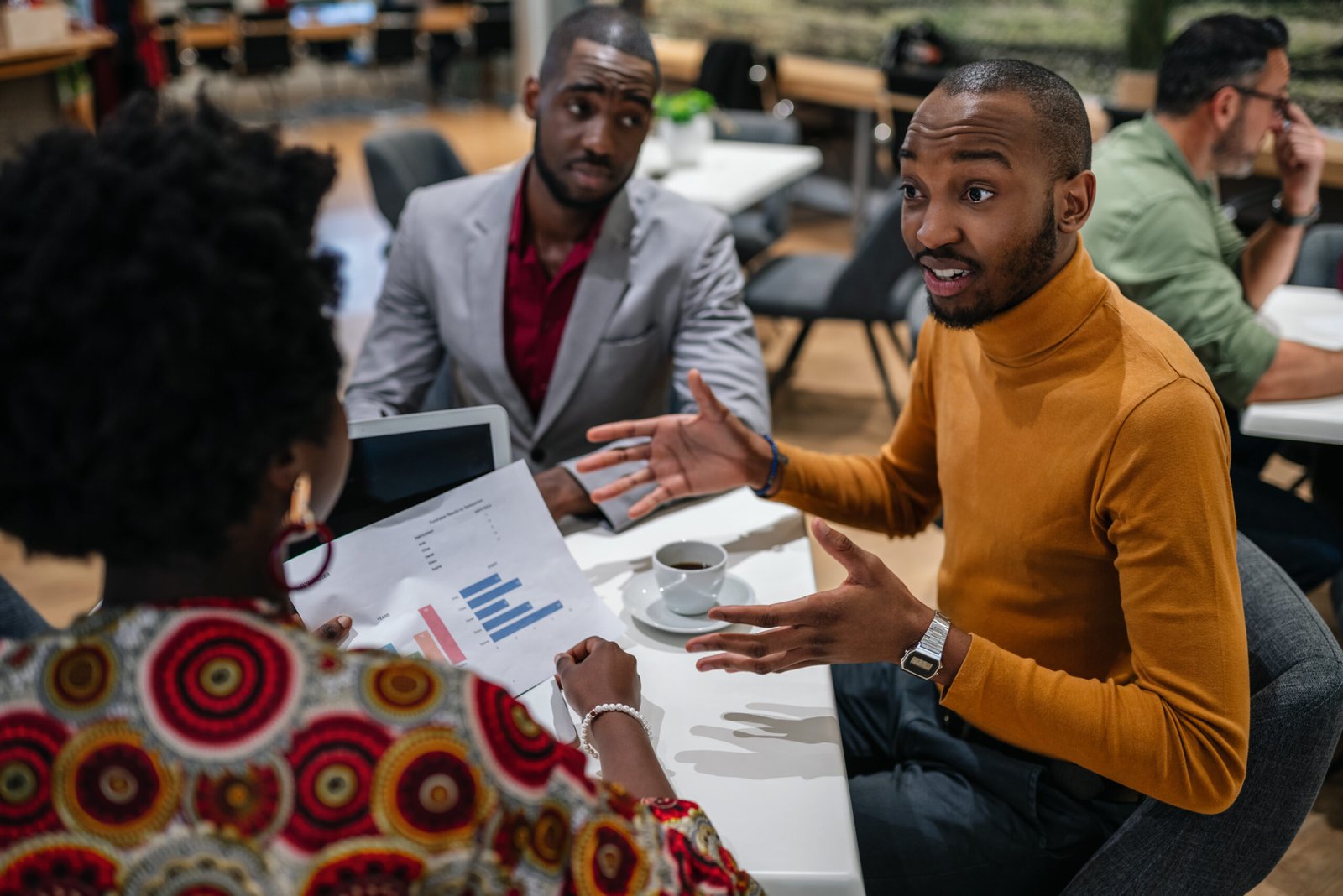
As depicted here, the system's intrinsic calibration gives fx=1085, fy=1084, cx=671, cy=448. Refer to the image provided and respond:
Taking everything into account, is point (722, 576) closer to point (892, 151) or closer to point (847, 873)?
point (847, 873)

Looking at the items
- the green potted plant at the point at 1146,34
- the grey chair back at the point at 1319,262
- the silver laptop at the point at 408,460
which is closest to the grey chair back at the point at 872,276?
the grey chair back at the point at 1319,262

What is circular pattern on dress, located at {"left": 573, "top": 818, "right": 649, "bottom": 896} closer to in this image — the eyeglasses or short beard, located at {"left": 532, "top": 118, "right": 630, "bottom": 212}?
short beard, located at {"left": 532, "top": 118, "right": 630, "bottom": 212}

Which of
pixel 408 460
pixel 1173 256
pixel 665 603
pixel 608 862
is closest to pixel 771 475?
pixel 665 603

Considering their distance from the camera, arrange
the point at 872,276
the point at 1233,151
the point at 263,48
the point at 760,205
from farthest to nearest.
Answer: the point at 263,48, the point at 760,205, the point at 872,276, the point at 1233,151

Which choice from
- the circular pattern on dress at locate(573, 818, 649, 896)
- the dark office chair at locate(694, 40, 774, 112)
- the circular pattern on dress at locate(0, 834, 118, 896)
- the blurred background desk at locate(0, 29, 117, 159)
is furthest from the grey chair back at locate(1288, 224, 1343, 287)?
the blurred background desk at locate(0, 29, 117, 159)

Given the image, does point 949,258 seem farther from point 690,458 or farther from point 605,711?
point 605,711

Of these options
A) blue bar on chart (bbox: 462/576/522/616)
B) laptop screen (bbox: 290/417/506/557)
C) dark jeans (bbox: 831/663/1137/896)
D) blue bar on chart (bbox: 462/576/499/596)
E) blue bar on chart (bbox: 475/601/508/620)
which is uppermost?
laptop screen (bbox: 290/417/506/557)

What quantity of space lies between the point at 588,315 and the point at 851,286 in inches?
77.2

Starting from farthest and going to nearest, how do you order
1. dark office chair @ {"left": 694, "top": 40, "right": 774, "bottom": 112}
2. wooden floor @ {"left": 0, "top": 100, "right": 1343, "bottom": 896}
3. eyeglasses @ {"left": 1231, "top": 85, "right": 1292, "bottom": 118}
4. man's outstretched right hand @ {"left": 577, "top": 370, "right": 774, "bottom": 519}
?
1. dark office chair @ {"left": 694, "top": 40, "right": 774, "bottom": 112}
2. eyeglasses @ {"left": 1231, "top": 85, "right": 1292, "bottom": 118}
3. wooden floor @ {"left": 0, "top": 100, "right": 1343, "bottom": 896}
4. man's outstretched right hand @ {"left": 577, "top": 370, "right": 774, "bottom": 519}

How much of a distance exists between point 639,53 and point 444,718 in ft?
5.64

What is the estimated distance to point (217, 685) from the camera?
70 centimetres

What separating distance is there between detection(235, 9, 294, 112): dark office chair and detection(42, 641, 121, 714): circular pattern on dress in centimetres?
1085

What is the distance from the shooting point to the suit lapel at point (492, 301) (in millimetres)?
2021

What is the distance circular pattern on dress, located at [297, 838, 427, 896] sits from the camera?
0.69m
